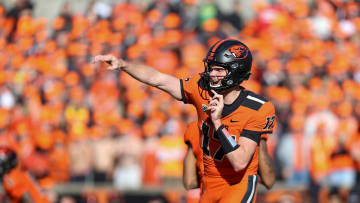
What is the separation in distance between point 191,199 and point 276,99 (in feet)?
19.9

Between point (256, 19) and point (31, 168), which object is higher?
point (256, 19)

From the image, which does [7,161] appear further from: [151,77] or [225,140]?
[225,140]

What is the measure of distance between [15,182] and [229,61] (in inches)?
134

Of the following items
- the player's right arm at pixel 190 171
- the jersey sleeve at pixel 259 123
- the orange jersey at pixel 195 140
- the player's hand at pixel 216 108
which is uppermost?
the player's hand at pixel 216 108

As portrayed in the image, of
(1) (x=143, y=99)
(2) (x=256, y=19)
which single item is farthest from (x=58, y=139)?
(2) (x=256, y=19)

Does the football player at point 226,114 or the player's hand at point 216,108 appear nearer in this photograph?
the player's hand at point 216,108

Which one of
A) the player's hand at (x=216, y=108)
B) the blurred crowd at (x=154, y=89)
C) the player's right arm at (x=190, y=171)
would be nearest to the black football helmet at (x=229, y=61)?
the player's hand at (x=216, y=108)

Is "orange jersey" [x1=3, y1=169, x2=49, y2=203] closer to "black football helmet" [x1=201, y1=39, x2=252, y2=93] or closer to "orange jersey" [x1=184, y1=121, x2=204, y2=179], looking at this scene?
"orange jersey" [x1=184, y1=121, x2=204, y2=179]

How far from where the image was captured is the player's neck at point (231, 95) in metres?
5.77

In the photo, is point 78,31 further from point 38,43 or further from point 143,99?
point 143,99

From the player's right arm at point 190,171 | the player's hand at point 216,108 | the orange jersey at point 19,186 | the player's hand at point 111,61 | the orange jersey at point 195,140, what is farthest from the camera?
the orange jersey at point 19,186

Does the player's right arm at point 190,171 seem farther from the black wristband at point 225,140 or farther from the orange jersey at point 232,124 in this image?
the black wristband at point 225,140

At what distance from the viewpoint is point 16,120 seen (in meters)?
13.2

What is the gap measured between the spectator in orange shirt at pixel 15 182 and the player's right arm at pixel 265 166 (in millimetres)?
2854
